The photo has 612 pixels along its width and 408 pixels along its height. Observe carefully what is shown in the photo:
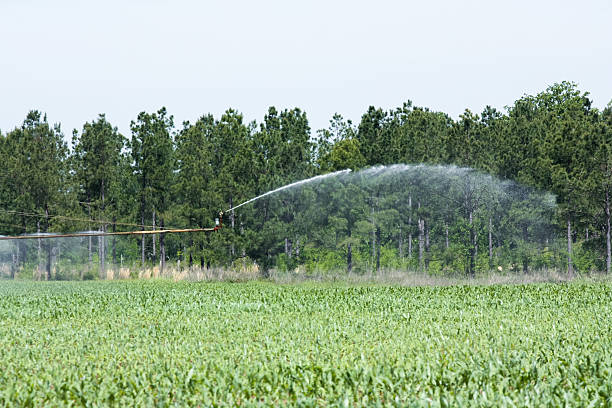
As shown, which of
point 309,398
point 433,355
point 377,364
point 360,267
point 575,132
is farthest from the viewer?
point 360,267

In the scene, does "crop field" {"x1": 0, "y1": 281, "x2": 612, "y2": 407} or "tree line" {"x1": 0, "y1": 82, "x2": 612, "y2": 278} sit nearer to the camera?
"crop field" {"x1": 0, "y1": 281, "x2": 612, "y2": 407}

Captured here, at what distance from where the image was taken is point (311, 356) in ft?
32.5

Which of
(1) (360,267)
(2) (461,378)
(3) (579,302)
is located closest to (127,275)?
(1) (360,267)

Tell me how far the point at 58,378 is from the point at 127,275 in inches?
1263

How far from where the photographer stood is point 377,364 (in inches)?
352

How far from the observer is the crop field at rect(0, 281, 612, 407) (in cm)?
761

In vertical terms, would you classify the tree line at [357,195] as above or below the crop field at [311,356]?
above

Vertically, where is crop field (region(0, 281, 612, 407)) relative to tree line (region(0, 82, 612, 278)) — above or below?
below

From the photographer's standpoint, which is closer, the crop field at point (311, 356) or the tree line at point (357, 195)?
the crop field at point (311, 356)

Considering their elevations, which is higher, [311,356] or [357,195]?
[357,195]

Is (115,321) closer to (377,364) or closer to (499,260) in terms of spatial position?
(377,364)

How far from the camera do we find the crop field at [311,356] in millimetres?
7609

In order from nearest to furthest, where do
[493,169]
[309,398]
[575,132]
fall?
[309,398] < [575,132] < [493,169]

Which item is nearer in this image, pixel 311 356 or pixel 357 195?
pixel 311 356
